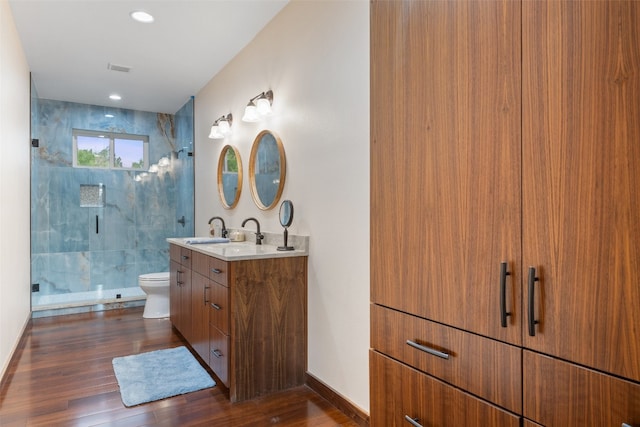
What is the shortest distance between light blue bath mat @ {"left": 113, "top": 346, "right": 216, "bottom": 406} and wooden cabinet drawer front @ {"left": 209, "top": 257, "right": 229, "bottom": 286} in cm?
68

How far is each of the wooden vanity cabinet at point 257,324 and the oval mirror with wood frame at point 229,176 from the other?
109cm

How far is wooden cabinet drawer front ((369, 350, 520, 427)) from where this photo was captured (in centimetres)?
99

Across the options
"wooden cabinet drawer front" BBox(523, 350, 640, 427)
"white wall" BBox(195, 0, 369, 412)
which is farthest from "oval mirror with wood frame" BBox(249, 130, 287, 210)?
"wooden cabinet drawer front" BBox(523, 350, 640, 427)

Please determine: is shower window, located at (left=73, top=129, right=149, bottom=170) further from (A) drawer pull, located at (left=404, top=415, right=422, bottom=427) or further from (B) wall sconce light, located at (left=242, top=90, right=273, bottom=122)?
(A) drawer pull, located at (left=404, top=415, right=422, bottom=427)

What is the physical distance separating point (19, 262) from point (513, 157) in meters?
3.96

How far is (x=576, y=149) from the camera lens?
80 centimetres

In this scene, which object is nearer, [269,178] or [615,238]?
[615,238]

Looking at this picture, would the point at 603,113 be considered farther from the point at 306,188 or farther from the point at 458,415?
the point at 306,188

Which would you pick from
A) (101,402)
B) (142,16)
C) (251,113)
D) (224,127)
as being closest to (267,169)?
(251,113)

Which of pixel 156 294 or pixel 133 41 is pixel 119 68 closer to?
pixel 133 41

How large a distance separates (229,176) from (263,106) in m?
1.05

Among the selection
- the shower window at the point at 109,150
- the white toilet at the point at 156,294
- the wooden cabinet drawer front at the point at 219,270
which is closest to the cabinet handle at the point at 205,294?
the wooden cabinet drawer front at the point at 219,270

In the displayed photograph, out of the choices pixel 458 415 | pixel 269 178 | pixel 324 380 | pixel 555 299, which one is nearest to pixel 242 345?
pixel 324 380

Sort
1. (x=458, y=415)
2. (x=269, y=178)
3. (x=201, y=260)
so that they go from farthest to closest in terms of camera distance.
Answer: (x=269, y=178) → (x=201, y=260) → (x=458, y=415)
